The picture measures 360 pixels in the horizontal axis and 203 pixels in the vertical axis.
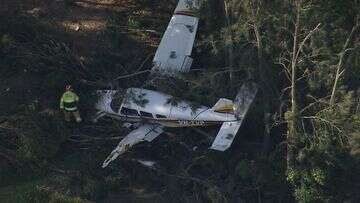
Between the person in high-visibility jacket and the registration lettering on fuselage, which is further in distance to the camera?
the person in high-visibility jacket

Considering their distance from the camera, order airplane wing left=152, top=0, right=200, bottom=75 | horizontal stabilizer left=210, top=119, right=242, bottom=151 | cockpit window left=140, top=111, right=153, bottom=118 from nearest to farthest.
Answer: horizontal stabilizer left=210, top=119, right=242, bottom=151 < cockpit window left=140, top=111, right=153, bottom=118 < airplane wing left=152, top=0, right=200, bottom=75

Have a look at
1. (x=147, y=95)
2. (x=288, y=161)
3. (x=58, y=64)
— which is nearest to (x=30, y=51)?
(x=58, y=64)

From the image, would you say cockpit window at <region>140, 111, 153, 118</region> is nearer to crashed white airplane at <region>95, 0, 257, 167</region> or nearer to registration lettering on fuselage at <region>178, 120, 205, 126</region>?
crashed white airplane at <region>95, 0, 257, 167</region>

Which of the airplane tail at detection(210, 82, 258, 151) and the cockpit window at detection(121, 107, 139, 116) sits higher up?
the airplane tail at detection(210, 82, 258, 151)

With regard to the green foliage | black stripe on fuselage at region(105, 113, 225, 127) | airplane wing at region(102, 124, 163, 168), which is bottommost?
the green foliage

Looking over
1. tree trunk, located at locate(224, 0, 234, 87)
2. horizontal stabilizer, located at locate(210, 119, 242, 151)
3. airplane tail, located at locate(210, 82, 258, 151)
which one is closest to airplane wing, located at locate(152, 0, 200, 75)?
tree trunk, located at locate(224, 0, 234, 87)

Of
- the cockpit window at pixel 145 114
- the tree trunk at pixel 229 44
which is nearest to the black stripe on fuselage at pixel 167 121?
the cockpit window at pixel 145 114

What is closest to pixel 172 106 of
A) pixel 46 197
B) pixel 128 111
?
pixel 128 111

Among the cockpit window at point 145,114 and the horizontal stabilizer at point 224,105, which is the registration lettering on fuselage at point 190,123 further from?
the cockpit window at point 145,114
